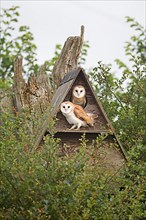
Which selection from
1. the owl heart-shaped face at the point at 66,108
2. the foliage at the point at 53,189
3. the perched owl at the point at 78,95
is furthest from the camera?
the perched owl at the point at 78,95

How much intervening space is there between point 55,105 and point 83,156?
1426mm

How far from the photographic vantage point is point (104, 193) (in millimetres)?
4766

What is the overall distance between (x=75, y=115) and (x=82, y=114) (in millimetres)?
57

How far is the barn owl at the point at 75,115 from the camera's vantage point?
605 cm

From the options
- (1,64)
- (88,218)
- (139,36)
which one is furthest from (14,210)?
(1,64)

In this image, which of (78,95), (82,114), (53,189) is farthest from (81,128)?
(53,189)

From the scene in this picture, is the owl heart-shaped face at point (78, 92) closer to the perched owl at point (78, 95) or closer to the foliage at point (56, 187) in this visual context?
the perched owl at point (78, 95)

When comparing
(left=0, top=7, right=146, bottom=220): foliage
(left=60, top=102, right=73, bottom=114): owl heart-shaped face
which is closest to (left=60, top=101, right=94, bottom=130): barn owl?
(left=60, top=102, right=73, bottom=114): owl heart-shaped face

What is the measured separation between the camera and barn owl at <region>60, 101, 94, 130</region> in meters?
6.05

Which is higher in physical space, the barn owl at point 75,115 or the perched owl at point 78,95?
the perched owl at point 78,95

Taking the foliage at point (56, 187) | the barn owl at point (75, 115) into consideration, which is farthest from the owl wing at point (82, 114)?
the foliage at point (56, 187)

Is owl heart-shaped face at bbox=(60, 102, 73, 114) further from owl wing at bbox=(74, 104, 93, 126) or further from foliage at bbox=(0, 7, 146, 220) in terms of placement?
foliage at bbox=(0, 7, 146, 220)

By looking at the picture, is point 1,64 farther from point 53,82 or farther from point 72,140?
point 72,140

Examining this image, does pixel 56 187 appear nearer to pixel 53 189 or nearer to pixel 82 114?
pixel 53 189
